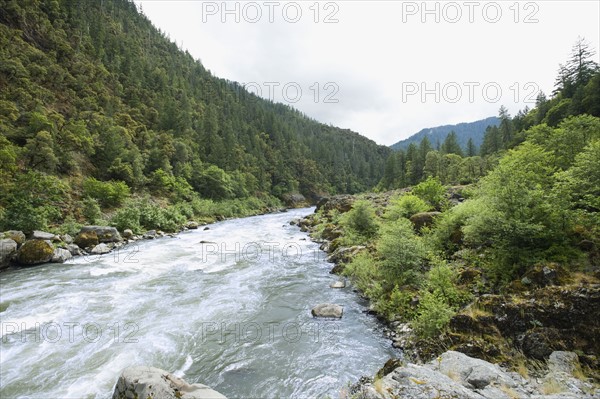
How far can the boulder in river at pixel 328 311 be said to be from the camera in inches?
363

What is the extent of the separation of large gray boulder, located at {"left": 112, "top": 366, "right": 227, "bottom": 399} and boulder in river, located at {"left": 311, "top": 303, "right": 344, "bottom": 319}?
5.50 metres

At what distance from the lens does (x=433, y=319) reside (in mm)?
6848

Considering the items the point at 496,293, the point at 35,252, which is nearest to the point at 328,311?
the point at 496,293

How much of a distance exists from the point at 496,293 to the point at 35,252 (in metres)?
19.9

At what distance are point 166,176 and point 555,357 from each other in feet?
129

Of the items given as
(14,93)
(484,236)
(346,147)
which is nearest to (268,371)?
(484,236)

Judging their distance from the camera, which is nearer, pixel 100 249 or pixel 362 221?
pixel 100 249

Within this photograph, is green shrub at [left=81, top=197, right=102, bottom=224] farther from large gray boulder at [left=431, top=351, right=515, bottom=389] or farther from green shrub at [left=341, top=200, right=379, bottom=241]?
large gray boulder at [left=431, top=351, right=515, bottom=389]

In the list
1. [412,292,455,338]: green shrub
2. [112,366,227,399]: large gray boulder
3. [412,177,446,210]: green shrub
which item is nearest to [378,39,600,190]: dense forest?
[412,177,446,210]: green shrub

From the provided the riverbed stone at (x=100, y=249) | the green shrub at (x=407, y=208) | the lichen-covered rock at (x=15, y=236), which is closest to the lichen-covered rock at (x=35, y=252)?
the lichen-covered rock at (x=15, y=236)

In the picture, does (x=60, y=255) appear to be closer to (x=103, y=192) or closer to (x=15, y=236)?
(x=15, y=236)

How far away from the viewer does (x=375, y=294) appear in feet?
32.3

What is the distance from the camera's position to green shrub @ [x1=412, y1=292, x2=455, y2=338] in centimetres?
672

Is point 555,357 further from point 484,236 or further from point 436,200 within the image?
point 436,200
